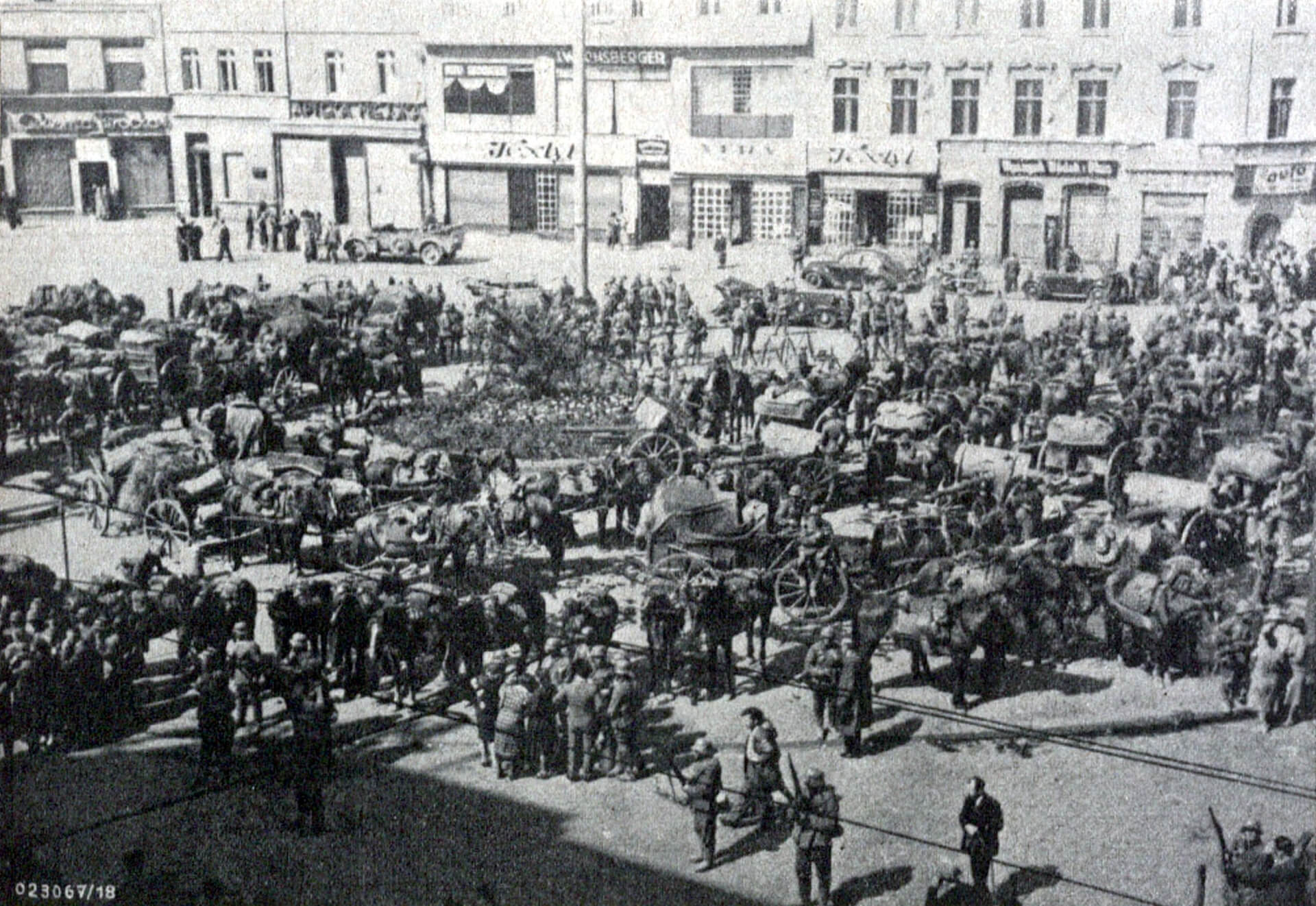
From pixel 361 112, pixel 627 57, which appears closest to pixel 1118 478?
pixel 627 57

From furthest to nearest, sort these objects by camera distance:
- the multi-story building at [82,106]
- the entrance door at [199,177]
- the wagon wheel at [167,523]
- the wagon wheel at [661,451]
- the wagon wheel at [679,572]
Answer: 1. the entrance door at [199,177]
2. the multi-story building at [82,106]
3. the wagon wheel at [661,451]
4. the wagon wheel at [167,523]
5. the wagon wheel at [679,572]

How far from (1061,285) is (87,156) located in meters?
24.7

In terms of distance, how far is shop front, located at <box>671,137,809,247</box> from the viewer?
31.4 meters

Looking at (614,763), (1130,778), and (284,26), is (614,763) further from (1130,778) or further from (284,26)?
(284,26)

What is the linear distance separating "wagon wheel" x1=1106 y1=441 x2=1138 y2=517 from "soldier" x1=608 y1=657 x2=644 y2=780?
10482 millimetres

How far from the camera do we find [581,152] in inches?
1154

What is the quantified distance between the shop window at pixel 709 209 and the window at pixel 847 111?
Answer: 3.17m

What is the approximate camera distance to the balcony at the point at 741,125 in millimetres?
30719

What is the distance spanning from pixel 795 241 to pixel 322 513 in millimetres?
18113

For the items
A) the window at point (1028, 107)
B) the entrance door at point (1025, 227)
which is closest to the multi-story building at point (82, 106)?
the window at point (1028, 107)

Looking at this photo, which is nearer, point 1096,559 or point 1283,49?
point 1096,559

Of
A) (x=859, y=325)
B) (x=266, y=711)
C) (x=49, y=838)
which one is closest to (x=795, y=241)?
(x=859, y=325)

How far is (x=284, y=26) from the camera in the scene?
30.7 m

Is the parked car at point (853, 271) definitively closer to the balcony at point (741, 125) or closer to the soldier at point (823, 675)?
the balcony at point (741, 125)
